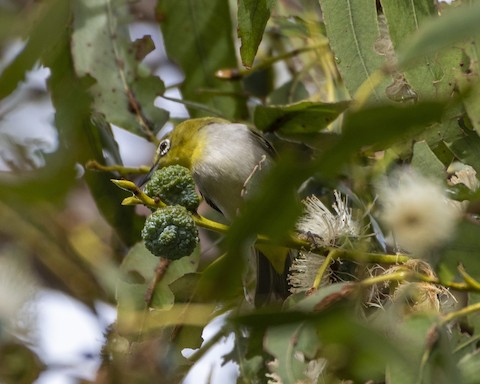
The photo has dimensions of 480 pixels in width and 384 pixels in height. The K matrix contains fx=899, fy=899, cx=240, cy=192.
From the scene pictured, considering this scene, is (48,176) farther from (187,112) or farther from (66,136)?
(187,112)

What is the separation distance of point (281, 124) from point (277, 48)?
0.78m

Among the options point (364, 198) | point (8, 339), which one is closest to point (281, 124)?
point (364, 198)

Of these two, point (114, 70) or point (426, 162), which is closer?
point (426, 162)

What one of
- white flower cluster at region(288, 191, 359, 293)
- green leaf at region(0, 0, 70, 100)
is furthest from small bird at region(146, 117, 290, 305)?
green leaf at region(0, 0, 70, 100)

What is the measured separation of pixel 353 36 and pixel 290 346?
0.75 metres

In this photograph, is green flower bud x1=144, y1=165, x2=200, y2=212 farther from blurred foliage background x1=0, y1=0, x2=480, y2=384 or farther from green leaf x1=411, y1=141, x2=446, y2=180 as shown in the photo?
green leaf x1=411, y1=141, x2=446, y2=180

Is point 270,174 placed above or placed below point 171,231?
above

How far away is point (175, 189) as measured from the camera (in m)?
1.62

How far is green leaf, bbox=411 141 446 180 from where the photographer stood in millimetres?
1839

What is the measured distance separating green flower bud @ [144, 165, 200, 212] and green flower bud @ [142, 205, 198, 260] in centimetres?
4

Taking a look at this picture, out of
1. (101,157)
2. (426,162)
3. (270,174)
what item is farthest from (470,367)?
(101,157)

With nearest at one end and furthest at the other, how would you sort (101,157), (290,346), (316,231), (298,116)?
(290,346) → (316,231) → (298,116) → (101,157)

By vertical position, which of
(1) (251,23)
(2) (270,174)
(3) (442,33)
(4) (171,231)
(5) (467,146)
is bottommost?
(5) (467,146)

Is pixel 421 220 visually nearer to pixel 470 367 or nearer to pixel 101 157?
pixel 470 367
